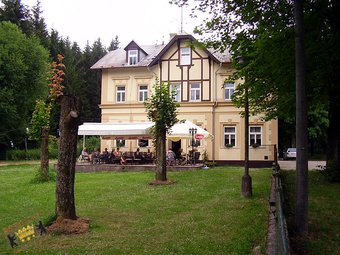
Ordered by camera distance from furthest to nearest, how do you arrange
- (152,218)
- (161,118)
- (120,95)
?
1. (120,95)
2. (161,118)
3. (152,218)

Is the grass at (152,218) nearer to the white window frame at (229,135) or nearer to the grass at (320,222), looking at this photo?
the grass at (320,222)

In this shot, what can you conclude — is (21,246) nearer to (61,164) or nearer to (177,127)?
(61,164)

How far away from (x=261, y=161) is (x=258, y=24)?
66.3 ft

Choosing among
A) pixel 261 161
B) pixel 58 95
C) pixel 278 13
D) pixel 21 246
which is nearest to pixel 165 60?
pixel 261 161

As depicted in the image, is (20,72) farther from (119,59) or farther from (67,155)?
(67,155)

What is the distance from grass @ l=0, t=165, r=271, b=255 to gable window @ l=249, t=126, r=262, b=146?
1669cm

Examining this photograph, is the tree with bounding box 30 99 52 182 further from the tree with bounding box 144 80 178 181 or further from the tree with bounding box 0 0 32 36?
the tree with bounding box 0 0 32 36

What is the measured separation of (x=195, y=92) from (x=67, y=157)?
25141 mm

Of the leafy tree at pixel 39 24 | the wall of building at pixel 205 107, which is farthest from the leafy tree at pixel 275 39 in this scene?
the leafy tree at pixel 39 24

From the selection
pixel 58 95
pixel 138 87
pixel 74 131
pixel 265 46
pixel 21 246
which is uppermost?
pixel 138 87

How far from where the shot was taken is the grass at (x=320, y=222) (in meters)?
7.11

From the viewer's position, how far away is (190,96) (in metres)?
33.5

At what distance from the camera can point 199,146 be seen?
108 feet

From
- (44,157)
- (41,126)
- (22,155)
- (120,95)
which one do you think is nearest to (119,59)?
(120,95)
